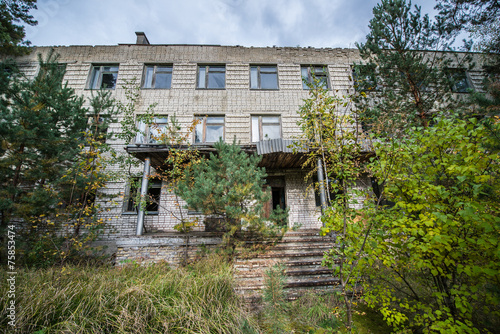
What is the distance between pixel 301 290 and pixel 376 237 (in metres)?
3.19

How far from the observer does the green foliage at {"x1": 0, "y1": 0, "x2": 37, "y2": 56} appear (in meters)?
10.6

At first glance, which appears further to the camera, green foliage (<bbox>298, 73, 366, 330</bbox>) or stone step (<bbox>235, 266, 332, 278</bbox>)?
stone step (<bbox>235, 266, 332, 278</bbox>)

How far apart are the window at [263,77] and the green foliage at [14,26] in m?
11.6

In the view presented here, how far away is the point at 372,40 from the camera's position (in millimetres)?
9383

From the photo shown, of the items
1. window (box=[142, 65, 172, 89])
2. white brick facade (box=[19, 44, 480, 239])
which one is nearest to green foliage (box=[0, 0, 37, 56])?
white brick facade (box=[19, 44, 480, 239])

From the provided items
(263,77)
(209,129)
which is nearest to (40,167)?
(209,129)

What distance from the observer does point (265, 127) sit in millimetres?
11375

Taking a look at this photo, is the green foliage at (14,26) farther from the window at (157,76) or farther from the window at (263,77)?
the window at (263,77)

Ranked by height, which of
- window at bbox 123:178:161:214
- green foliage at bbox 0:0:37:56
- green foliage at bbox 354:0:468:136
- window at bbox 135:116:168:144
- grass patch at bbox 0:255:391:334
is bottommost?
grass patch at bbox 0:255:391:334

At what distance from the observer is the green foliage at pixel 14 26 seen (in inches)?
416

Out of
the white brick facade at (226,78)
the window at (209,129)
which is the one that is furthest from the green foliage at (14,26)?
the window at (209,129)

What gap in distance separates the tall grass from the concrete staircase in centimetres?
120

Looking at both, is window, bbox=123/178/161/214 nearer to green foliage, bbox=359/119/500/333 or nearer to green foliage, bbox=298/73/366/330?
green foliage, bbox=298/73/366/330

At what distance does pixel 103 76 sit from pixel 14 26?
432cm
